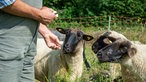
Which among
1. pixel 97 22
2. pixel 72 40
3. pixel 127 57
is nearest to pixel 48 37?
pixel 127 57

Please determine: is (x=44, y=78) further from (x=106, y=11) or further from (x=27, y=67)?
(x=106, y=11)

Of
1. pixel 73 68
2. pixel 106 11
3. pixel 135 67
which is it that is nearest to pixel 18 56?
pixel 135 67

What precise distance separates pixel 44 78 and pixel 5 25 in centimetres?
267

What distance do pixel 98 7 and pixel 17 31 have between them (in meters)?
15.6

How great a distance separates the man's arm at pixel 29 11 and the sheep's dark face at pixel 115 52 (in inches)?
51.7

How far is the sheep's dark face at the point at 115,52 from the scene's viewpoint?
4230 mm

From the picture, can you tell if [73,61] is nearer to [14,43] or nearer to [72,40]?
[72,40]

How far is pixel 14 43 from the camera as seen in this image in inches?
116

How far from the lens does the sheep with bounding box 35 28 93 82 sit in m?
5.08

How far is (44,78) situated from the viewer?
548cm

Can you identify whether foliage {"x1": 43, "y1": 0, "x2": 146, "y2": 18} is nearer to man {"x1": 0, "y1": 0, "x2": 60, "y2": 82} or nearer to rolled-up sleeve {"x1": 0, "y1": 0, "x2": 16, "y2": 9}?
man {"x1": 0, "y1": 0, "x2": 60, "y2": 82}

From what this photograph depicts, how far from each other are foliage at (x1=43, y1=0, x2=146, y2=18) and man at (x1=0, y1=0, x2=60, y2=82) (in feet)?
49.5

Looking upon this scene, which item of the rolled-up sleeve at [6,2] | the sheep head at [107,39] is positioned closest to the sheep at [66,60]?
the sheep head at [107,39]

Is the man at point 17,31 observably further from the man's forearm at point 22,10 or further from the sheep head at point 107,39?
the sheep head at point 107,39
